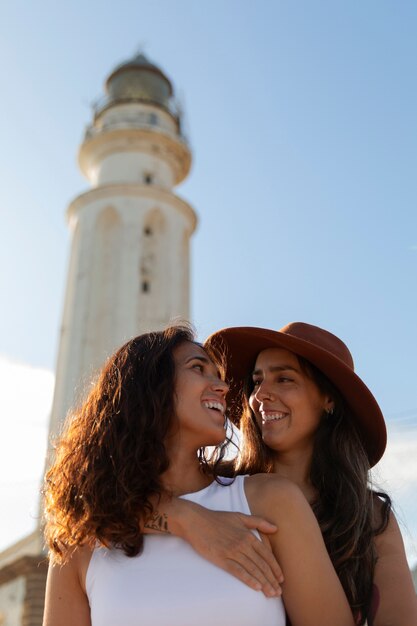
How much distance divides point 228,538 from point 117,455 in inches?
21.9

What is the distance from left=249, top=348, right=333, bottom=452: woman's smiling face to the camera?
3.16m

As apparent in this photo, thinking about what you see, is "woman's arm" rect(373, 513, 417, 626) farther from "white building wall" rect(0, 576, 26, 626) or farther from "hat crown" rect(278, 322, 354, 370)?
"white building wall" rect(0, 576, 26, 626)

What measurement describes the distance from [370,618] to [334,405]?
103cm

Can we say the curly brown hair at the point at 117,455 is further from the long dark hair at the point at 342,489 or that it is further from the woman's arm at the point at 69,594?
the long dark hair at the point at 342,489

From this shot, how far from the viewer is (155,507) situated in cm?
249

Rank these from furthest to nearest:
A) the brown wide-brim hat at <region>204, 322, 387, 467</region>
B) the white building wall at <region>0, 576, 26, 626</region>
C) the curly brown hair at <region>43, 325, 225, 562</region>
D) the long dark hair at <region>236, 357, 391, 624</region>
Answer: the white building wall at <region>0, 576, 26, 626</region> → the brown wide-brim hat at <region>204, 322, 387, 467</region> → the long dark hair at <region>236, 357, 391, 624</region> → the curly brown hair at <region>43, 325, 225, 562</region>

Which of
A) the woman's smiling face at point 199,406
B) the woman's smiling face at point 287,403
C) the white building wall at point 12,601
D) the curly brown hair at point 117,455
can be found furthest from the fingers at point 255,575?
the white building wall at point 12,601

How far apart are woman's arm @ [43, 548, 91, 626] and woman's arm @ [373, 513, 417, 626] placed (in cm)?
103

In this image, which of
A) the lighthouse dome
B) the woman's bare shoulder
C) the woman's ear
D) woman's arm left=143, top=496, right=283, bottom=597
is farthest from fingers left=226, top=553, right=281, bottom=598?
the lighthouse dome

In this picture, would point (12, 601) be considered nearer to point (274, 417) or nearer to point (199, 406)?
point (274, 417)

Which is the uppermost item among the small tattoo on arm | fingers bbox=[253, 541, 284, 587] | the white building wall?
the small tattoo on arm

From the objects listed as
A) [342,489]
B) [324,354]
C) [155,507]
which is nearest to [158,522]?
[155,507]

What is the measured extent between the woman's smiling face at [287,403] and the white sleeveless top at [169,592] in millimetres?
744

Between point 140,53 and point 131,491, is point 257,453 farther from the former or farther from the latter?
point 140,53
